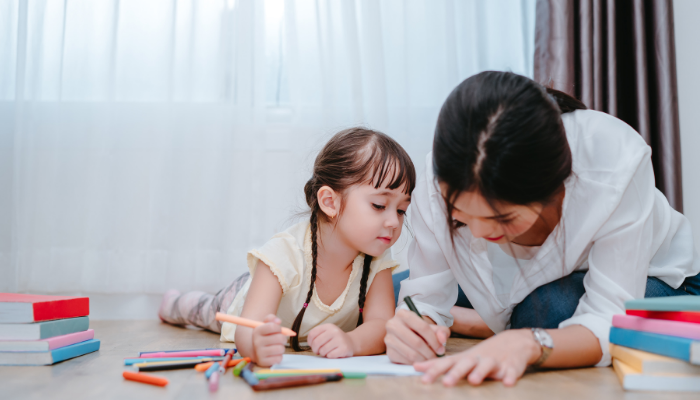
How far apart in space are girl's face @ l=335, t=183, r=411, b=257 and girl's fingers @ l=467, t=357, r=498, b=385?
1.40 ft

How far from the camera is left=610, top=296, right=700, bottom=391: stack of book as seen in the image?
0.59 metres

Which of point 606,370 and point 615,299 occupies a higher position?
point 615,299

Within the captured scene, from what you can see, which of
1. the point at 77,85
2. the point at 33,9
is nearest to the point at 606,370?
the point at 77,85

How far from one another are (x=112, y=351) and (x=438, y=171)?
29.6 inches

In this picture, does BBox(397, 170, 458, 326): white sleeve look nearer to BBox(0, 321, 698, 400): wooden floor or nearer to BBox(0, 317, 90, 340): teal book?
BBox(0, 321, 698, 400): wooden floor

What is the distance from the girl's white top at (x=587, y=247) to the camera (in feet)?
2.57

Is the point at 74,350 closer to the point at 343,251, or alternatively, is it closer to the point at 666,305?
the point at 343,251

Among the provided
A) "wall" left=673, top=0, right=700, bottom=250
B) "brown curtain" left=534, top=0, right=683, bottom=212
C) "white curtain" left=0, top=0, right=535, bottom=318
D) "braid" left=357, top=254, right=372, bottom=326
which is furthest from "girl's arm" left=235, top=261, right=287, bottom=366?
"wall" left=673, top=0, right=700, bottom=250

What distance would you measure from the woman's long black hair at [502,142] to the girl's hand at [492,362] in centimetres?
20

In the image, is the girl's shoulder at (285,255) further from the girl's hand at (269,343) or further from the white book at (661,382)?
the white book at (661,382)

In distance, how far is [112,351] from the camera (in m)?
0.99

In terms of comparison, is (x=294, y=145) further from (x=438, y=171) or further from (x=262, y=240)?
(x=438, y=171)

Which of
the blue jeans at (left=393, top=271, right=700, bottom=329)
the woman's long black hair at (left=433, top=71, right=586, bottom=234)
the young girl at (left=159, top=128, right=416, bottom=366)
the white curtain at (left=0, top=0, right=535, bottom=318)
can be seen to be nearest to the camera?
the woman's long black hair at (left=433, top=71, right=586, bottom=234)

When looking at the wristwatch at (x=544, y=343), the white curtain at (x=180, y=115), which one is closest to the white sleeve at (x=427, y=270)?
the wristwatch at (x=544, y=343)
